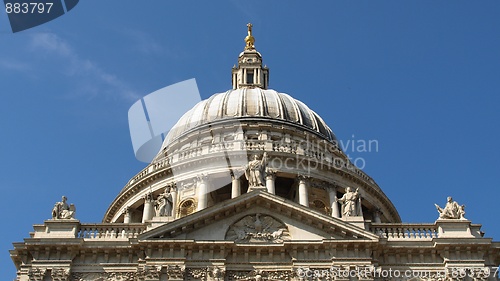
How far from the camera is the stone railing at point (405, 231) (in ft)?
116

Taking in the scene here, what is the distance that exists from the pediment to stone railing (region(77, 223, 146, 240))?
204cm

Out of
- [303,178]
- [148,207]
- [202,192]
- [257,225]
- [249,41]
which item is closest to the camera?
[257,225]

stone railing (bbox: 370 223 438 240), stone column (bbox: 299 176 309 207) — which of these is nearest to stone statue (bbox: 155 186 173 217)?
stone railing (bbox: 370 223 438 240)

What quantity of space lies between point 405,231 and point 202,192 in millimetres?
19087

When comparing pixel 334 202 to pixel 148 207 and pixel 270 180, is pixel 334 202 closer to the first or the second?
pixel 270 180

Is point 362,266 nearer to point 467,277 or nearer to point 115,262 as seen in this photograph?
point 467,277

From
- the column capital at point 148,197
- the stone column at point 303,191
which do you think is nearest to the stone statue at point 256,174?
the stone column at point 303,191

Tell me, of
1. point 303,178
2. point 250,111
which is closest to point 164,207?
point 303,178

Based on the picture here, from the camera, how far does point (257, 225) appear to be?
35031 millimetres

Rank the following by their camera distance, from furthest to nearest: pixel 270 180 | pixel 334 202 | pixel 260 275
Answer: pixel 334 202 < pixel 270 180 < pixel 260 275

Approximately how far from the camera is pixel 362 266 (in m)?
33.5

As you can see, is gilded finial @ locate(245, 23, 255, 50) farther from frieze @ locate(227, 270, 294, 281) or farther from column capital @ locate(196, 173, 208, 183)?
frieze @ locate(227, 270, 294, 281)

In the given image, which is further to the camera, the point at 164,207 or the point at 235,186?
the point at 235,186

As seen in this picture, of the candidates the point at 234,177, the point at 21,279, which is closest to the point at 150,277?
the point at 21,279
